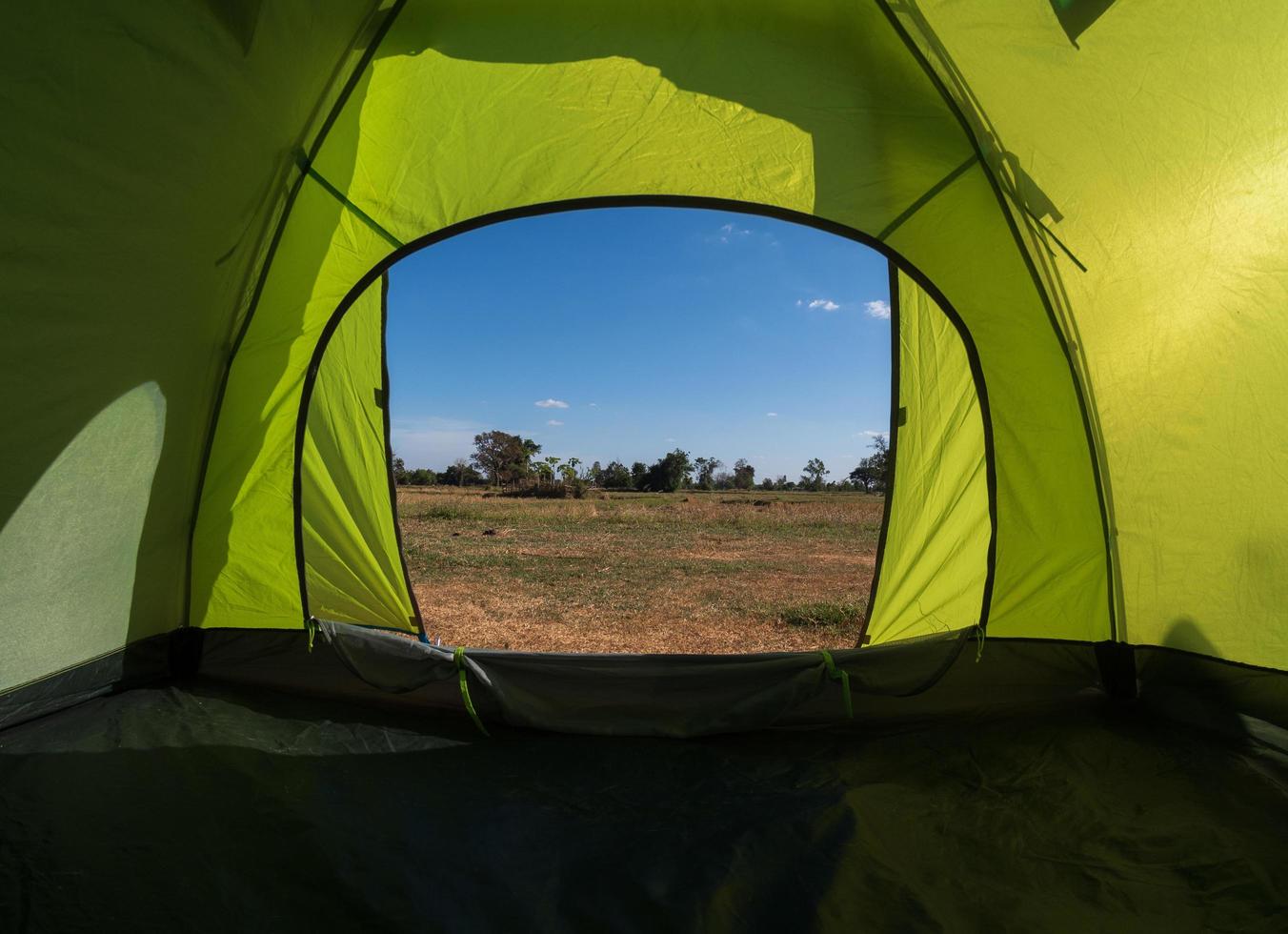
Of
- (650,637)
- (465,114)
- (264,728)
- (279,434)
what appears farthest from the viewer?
(650,637)

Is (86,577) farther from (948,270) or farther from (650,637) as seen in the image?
(948,270)

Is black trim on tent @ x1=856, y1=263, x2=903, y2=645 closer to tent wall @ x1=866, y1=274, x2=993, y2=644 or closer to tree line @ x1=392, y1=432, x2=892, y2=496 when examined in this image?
tent wall @ x1=866, y1=274, x2=993, y2=644

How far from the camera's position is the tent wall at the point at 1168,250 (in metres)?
2.04

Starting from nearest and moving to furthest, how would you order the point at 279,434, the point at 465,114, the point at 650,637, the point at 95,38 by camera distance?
the point at 95,38 < the point at 465,114 < the point at 279,434 < the point at 650,637

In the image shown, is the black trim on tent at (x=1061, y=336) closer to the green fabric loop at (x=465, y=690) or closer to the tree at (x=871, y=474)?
the green fabric loop at (x=465, y=690)

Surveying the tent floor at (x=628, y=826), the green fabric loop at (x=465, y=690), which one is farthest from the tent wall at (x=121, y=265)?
the green fabric loop at (x=465, y=690)

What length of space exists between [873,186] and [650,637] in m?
3.42

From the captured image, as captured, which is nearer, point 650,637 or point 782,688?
point 782,688

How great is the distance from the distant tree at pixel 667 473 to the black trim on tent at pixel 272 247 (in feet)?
123

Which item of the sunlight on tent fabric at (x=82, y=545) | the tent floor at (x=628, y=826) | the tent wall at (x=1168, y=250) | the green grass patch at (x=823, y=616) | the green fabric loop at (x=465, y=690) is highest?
the tent wall at (x=1168, y=250)

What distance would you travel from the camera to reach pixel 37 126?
6.07ft

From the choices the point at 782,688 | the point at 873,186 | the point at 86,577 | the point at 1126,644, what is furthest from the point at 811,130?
the point at 86,577

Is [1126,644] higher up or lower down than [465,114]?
lower down

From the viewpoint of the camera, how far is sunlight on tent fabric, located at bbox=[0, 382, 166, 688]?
2297 millimetres
